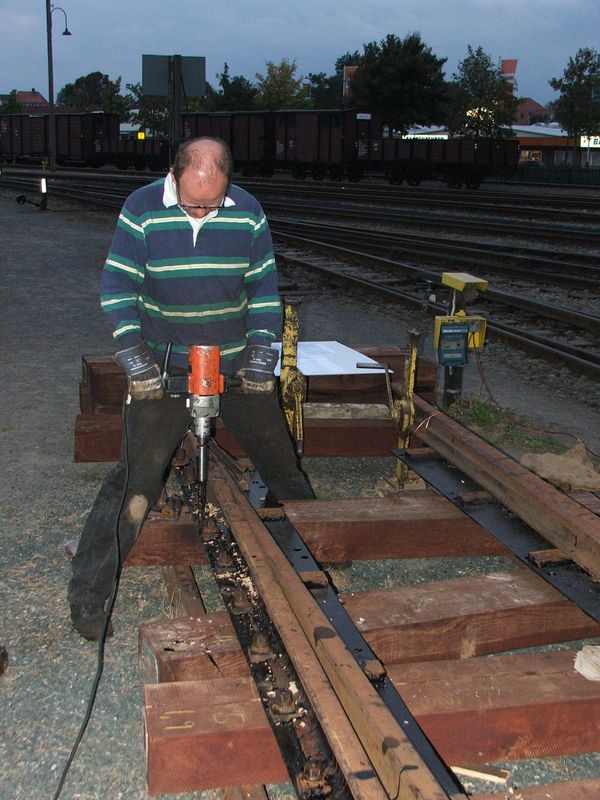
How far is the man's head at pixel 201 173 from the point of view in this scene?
3.22 m

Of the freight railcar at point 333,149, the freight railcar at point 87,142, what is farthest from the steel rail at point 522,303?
the freight railcar at point 87,142

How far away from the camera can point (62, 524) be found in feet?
15.5

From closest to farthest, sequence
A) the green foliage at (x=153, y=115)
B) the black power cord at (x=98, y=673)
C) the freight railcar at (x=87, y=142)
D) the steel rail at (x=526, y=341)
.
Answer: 1. the black power cord at (x=98, y=673)
2. the steel rail at (x=526, y=341)
3. the freight railcar at (x=87, y=142)
4. the green foliage at (x=153, y=115)

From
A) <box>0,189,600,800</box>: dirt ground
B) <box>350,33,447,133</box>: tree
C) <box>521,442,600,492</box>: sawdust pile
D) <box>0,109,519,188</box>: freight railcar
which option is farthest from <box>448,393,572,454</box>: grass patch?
<box>350,33,447,133</box>: tree

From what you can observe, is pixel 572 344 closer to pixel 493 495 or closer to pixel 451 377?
pixel 451 377

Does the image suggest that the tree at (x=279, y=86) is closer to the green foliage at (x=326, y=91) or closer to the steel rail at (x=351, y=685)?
the green foliage at (x=326, y=91)

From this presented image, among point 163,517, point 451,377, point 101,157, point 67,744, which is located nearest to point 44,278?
point 451,377

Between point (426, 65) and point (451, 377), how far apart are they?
206 feet

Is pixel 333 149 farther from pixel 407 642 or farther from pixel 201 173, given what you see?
pixel 407 642

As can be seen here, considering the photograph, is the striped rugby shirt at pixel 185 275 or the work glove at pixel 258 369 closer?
the striped rugby shirt at pixel 185 275

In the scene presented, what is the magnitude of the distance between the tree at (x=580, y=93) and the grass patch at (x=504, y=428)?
5216cm

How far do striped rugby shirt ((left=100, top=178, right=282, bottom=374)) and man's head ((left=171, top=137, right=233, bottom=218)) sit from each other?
0.27 feet

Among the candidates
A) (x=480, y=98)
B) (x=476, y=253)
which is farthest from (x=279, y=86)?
(x=476, y=253)

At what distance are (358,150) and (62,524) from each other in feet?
126
